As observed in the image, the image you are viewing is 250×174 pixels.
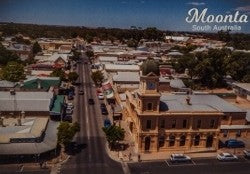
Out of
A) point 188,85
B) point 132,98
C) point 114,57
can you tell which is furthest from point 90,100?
point 114,57

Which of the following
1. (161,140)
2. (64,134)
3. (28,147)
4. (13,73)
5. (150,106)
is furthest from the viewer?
(13,73)

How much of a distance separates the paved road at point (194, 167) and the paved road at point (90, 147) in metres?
2.63

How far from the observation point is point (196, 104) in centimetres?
4797

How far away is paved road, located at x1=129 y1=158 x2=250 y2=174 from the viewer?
40.0 metres

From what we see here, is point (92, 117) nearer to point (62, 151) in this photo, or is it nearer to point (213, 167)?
point (62, 151)

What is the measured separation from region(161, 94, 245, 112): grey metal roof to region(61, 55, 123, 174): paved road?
33.7 ft

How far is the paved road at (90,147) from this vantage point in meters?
39.6

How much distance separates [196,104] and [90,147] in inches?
600

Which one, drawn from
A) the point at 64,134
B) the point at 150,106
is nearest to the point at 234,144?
the point at 150,106

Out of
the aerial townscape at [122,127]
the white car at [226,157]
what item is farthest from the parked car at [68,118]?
the white car at [226,157]

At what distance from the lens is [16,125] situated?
44.0m

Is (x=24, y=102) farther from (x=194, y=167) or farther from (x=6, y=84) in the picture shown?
(x=194, y=167)

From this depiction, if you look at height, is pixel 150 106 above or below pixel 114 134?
above

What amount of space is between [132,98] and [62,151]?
12.6 m
